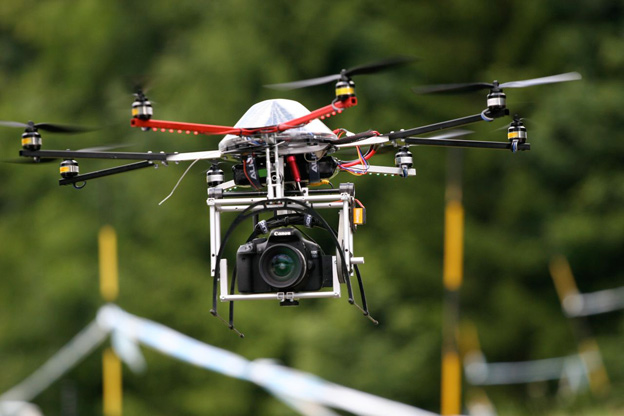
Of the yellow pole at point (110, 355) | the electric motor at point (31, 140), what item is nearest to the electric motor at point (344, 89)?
the electric motor at point (31, 140)

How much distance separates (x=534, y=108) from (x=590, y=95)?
1239 millimetres

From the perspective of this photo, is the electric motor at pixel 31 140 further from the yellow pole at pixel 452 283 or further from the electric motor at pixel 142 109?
the yellow pole at pixel 452 283

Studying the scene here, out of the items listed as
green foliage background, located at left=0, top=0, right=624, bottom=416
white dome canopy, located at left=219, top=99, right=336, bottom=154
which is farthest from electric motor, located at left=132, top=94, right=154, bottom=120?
green foliage background, located at left=0, top=0, right=624, bottom=416

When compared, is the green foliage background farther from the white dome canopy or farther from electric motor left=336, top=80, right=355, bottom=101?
electric motor left=336, top=80, right=355, bottom=101

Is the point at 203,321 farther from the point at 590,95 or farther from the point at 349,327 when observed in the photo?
the point at 590,95

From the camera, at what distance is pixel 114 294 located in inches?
1078

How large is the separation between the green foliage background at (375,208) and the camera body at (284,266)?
50.6ft

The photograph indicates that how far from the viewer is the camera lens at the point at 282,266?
9883mm

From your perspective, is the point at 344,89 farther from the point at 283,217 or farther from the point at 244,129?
the point at 283,217

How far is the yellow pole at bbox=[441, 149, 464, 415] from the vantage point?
2591 cm

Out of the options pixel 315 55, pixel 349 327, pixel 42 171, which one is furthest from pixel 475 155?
pixel 42 171

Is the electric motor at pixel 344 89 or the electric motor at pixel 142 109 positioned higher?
the electric motor at pixel 344 89

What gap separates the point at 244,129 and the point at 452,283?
17399mm

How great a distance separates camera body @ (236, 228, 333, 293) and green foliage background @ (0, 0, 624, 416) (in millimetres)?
15413
